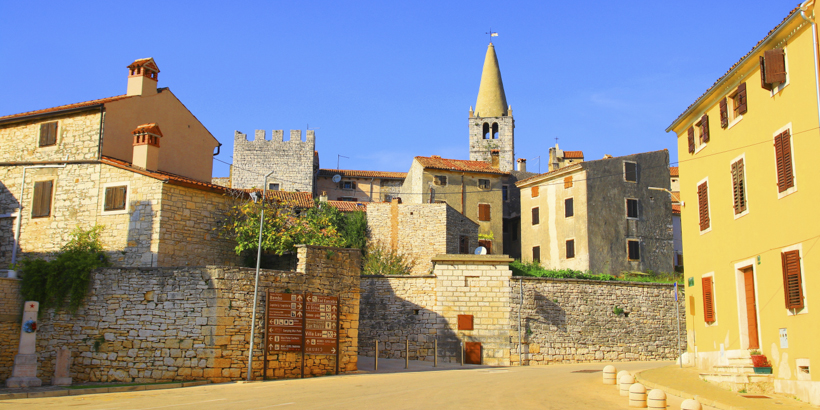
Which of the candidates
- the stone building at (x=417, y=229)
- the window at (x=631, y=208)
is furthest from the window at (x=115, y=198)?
the window at (x=631, y=208)

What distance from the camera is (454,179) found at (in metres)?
46.4

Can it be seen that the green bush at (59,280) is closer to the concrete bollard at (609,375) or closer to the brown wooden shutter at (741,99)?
the concrete bollard at (609,375)

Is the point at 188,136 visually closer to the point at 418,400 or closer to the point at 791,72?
the point at 418,400

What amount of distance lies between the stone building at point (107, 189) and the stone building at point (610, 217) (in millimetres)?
21218

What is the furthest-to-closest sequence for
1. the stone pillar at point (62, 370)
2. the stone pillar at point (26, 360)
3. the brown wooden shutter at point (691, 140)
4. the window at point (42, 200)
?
the window at point (42, 200)
the brown wooden shutter at point (691, 140)
the stone pillar at point (62, 370)
the stone pillar at point (26, 360)

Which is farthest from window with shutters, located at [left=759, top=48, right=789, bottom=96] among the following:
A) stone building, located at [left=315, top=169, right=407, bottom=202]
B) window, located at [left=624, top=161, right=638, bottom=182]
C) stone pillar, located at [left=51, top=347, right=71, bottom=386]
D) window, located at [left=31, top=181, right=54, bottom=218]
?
stone building, located at [left=315, top=169, right=407, bottom=202]

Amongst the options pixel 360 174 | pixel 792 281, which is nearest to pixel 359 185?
pixel 360 174

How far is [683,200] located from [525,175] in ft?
99.9

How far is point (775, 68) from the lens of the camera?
1512cm

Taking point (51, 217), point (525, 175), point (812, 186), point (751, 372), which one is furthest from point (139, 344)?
point (525, 175)

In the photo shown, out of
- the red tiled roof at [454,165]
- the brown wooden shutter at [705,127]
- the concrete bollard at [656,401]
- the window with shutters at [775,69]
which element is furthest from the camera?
the red tiled roof at [454,165]

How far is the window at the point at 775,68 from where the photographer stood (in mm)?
15031

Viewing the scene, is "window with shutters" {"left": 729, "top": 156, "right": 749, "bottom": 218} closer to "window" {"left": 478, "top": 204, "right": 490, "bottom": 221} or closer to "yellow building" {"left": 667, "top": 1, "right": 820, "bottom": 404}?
"yellow building" {"left": 667, "top": 1, "right": 820, "bottom": 404}

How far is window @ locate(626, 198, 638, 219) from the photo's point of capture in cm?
3978
